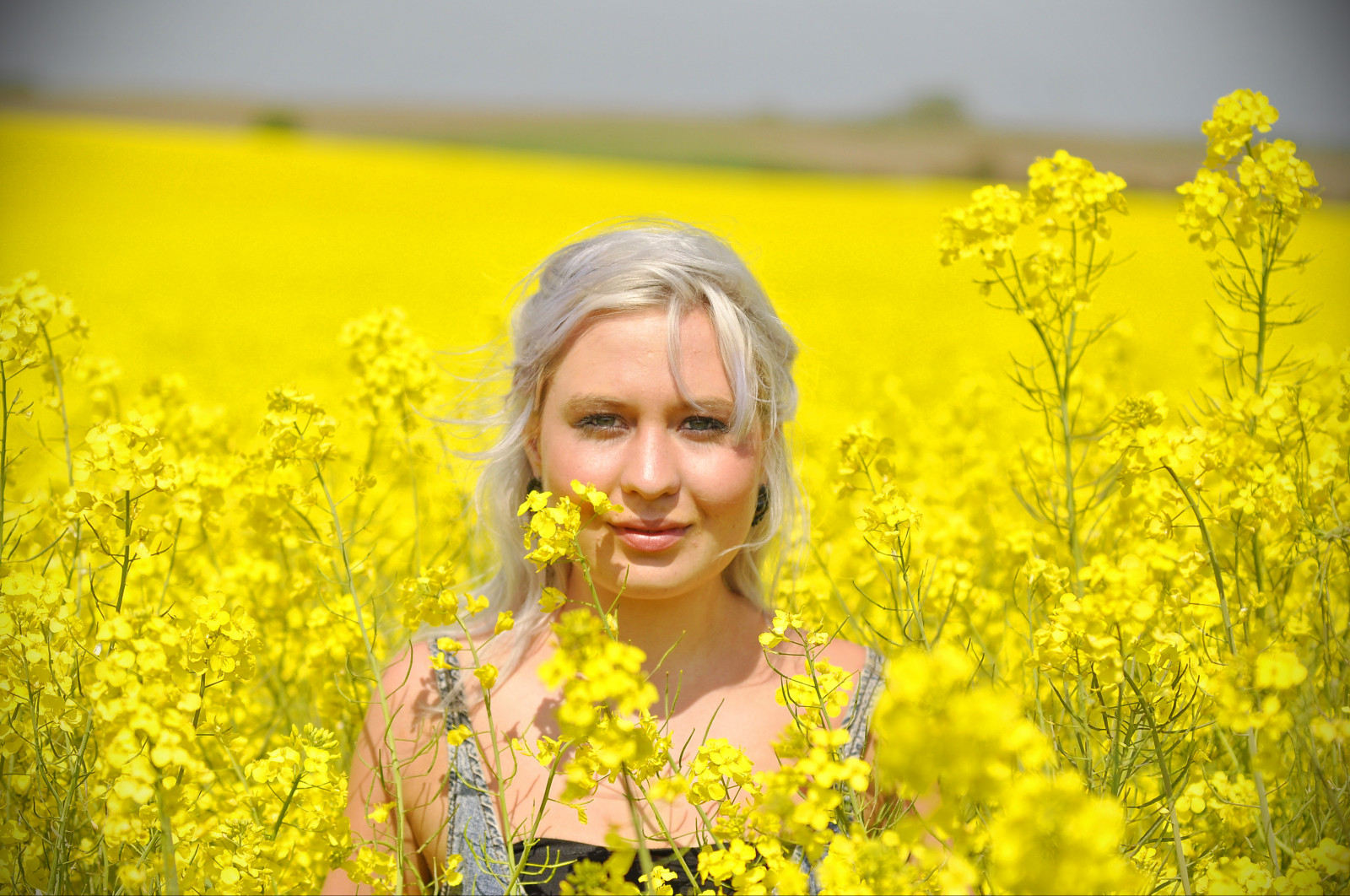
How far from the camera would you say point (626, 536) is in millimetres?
1615

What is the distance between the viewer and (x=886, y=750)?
762 mm

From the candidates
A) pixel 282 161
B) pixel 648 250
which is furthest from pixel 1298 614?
pixel 282 161

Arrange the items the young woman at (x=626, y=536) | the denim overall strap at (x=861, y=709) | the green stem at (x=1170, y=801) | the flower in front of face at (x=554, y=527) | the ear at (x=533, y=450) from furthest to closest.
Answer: the ear at (x=533, y=450) → the denim overall strap at (x=861, y=709) → the young woman at (x=626, y=536) → the flower in front of face at (x=554, y=527) → the green stem at (x=1170, y=801)

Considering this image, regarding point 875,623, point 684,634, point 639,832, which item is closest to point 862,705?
point 684,634

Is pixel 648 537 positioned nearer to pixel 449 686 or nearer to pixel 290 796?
pixel 449 686

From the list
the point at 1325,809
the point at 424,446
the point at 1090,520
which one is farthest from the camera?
the point at 424,446

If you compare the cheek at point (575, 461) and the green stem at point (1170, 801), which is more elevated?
the cheek at point (575, 461)

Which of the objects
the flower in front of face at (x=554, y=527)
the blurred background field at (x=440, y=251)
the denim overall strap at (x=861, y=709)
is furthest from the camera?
the blurred background field at (x=440, y=251)

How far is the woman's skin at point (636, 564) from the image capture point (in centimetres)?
162

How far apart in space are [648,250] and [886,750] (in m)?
1.16

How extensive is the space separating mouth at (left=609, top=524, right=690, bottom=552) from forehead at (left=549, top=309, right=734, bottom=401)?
→ 21 centimetres

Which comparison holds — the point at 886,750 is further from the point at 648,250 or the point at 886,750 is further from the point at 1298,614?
the point at 1298,614

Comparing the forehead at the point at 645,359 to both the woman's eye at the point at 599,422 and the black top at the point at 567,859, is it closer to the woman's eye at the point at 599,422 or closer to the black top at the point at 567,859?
the woman's eye at the point at 599,422

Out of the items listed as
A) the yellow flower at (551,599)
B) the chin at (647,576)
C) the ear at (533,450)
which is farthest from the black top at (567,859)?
the ear at (533,450)
